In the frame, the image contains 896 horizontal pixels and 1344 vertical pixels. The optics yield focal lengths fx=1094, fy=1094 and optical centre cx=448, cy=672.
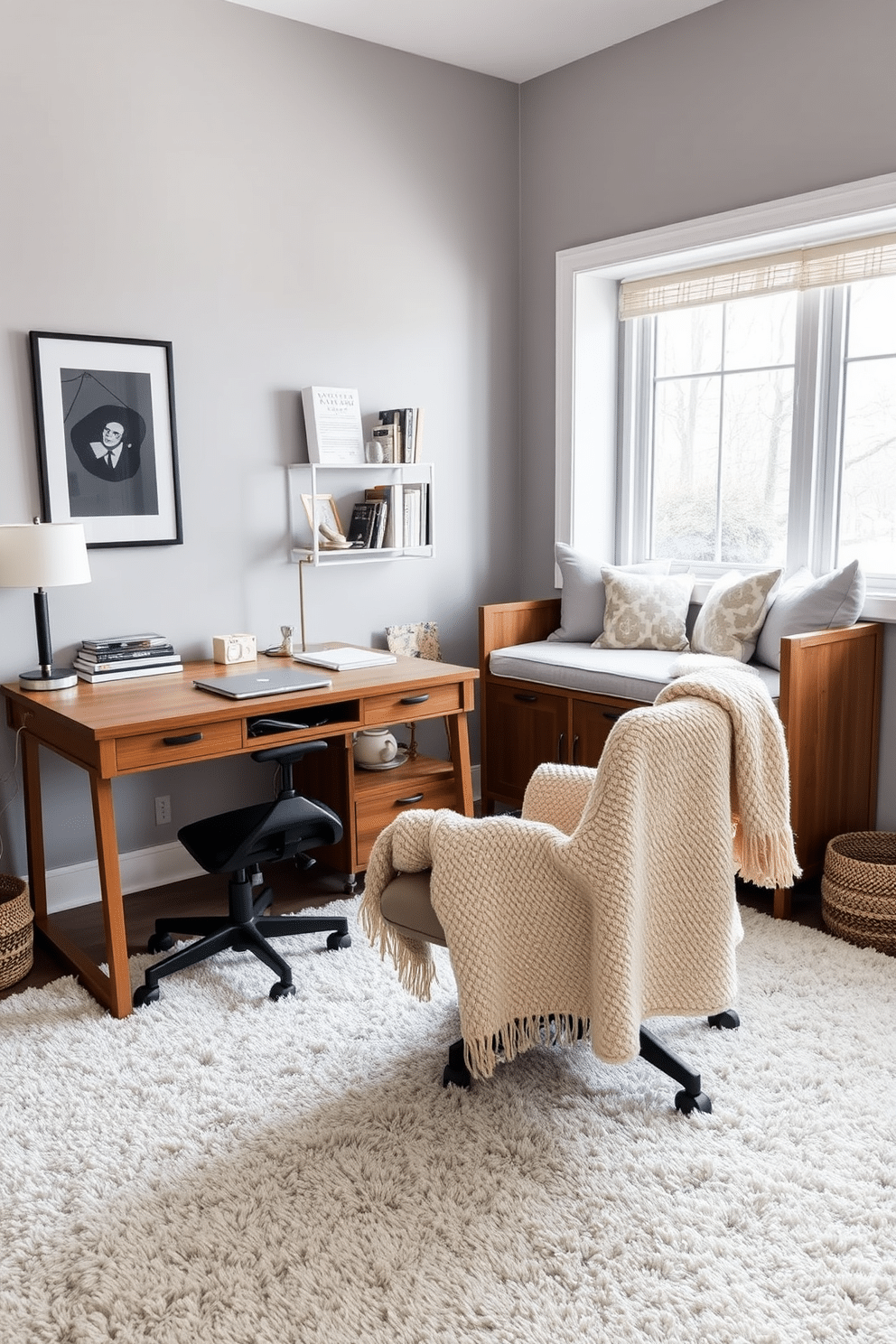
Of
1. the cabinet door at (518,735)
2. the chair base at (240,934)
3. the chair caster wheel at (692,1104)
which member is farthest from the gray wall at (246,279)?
the chair caster wheel at (692,1104)

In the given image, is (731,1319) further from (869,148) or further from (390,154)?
(390,154)

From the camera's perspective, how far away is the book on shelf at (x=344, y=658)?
3.27m

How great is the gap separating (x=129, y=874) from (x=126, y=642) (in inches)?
30.7

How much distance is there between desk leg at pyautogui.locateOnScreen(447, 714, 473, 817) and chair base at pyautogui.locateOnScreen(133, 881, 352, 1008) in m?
0.57

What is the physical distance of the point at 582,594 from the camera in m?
3.99

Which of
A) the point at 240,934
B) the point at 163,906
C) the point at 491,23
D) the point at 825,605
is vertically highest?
the point at 491,23

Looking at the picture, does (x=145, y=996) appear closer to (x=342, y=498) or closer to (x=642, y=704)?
(x=642, y=704)

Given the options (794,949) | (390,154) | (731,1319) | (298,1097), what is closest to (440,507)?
(390,154)

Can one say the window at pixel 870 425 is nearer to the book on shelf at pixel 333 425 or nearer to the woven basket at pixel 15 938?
the book on shelf at pixel 333 425

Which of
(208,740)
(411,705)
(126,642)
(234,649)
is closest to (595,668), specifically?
(411,705)

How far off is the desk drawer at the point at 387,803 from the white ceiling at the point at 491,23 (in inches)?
96.1

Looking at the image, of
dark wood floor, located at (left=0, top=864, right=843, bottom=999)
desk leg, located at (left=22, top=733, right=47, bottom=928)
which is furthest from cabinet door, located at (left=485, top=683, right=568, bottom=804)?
desk leg, located at (left=22, top=733, right=47, bottom=928)

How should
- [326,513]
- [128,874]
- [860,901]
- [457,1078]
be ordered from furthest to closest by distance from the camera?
1. [326,513]
2. [128,874]
3. [860,901]
4. [457,1078]

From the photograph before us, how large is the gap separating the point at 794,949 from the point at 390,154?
2.93 meters
